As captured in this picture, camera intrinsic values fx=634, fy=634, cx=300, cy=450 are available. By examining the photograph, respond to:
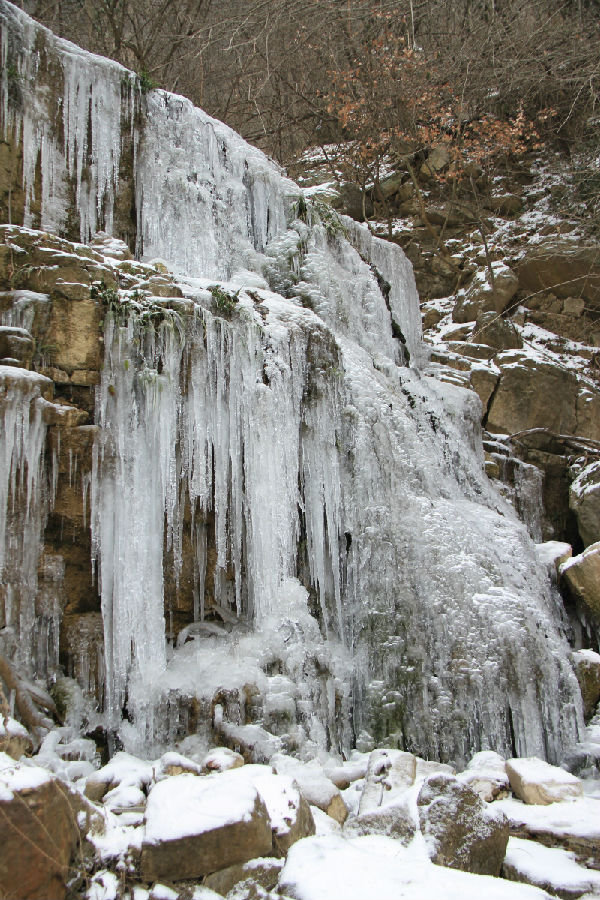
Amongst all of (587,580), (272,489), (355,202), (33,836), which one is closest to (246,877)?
(33,836)

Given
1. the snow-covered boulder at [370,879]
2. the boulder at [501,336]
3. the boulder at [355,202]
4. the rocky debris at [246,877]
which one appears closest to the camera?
the snow-covered boulder at [370,879]

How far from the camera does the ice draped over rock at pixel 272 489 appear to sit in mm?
4426

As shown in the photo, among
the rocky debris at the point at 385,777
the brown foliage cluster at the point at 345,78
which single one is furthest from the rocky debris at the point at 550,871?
the brown foliage cluster at the point at 345,78

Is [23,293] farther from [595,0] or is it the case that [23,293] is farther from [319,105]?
[319,105]

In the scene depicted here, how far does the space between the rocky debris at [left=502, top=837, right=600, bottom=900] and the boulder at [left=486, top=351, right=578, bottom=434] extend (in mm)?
7424

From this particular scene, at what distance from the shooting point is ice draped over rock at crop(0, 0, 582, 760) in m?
4.43

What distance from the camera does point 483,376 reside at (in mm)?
9945

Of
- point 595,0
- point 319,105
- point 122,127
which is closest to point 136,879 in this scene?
point 122,127

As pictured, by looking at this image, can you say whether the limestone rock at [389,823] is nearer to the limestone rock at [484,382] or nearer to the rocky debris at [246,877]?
the rocky debris at [246,877]

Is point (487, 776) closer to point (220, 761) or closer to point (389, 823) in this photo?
point (389, 823)

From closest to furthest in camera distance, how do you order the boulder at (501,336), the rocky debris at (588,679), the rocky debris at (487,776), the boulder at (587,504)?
1. the rocky debris at (487,776)
2. the rocky debris at (588,679)
3. the boulder at (587,504)
4. the boulder at (501,336)

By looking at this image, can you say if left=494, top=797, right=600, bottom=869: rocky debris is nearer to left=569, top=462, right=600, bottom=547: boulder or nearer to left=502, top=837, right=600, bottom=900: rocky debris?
left=502, top=837, right=600, bottom=900: rocky debris

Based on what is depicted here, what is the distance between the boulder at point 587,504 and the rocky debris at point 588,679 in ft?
9.05

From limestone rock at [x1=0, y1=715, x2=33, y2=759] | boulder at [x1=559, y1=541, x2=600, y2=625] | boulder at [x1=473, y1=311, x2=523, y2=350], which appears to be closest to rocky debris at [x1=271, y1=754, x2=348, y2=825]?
limestone rock at [x1=0, y1=715, x2=33, y2=759]
